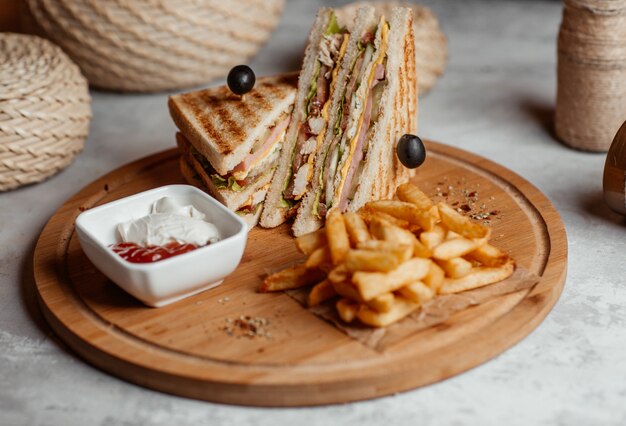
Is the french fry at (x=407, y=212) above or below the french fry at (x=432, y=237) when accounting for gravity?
above

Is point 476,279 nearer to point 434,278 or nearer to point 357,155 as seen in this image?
point 434,278

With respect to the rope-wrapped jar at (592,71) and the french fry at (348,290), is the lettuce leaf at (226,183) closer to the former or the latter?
the french fry at (348,290)

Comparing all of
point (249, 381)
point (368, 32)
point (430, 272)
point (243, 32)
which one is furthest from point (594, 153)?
point (249, 381)

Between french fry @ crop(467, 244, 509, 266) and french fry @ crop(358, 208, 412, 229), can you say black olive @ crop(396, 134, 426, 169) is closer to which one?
french fry @ crop(358, 208, 412, 229)

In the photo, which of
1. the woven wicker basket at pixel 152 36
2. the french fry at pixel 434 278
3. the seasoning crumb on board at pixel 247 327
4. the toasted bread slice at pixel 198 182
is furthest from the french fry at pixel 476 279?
the woven wicker basket at pixel 152 36

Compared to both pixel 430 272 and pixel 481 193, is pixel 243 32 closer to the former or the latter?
pixel 481 193

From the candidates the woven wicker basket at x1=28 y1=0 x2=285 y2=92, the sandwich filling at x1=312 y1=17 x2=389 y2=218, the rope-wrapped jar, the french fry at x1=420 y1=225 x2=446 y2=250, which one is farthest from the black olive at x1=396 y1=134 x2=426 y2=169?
the woven wicker basket at x1=28 y1=0 x2=285 y2=92

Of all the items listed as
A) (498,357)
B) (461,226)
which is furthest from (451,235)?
(498,357)
